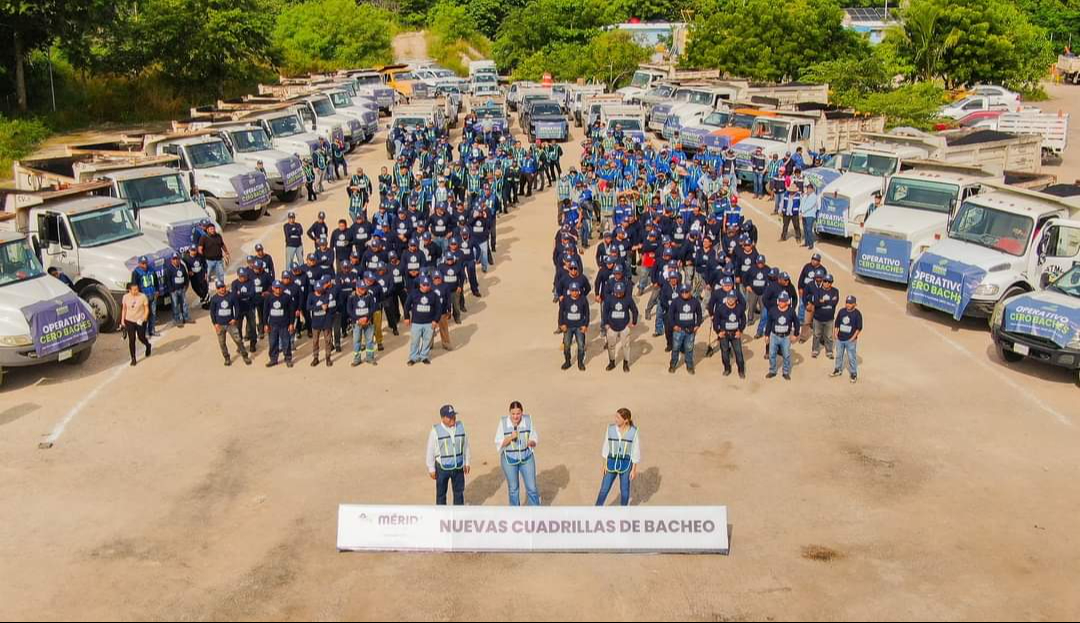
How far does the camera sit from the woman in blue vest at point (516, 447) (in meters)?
11.6

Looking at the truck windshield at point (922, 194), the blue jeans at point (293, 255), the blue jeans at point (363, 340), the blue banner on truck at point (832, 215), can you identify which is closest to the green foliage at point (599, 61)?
the blue banner on truck at point (832, 215)

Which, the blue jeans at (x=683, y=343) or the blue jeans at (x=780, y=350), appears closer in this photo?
the blue jeans at (x=780, y=350)

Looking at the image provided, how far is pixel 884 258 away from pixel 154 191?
15413 millimetres

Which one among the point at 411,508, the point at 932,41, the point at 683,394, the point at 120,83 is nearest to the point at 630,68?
the point at 932,41

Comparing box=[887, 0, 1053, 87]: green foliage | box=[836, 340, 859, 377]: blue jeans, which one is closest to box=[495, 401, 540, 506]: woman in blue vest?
box=[836, 340, 859, 377]: blue jeans

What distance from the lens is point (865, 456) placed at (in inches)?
539

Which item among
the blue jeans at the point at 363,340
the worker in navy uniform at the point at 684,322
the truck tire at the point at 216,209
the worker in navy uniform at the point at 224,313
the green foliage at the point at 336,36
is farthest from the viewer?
the green foliage at the point at 336,36

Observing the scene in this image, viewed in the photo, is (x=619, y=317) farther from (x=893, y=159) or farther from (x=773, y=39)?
(x=773, y=39)

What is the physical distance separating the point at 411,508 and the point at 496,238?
16.0 meters

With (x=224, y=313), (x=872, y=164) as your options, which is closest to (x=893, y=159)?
(x=872, y=164)

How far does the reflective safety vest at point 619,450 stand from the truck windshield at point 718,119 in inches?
981

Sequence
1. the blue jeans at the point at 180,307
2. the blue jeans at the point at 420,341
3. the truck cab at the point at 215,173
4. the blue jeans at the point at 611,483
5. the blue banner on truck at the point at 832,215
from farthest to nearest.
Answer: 1. the truck cab at the point at 215,173
2. the blue banner on truck at the point at 832,215
3. the blue jeans at the point at 180,307
4. the blue jeans at the point at 420,341
5. the blue jeans at the point at 611,483

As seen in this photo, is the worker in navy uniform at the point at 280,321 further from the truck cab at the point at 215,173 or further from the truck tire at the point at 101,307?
the truck cab at the point at 215,173

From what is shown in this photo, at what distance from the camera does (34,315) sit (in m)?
16.5
